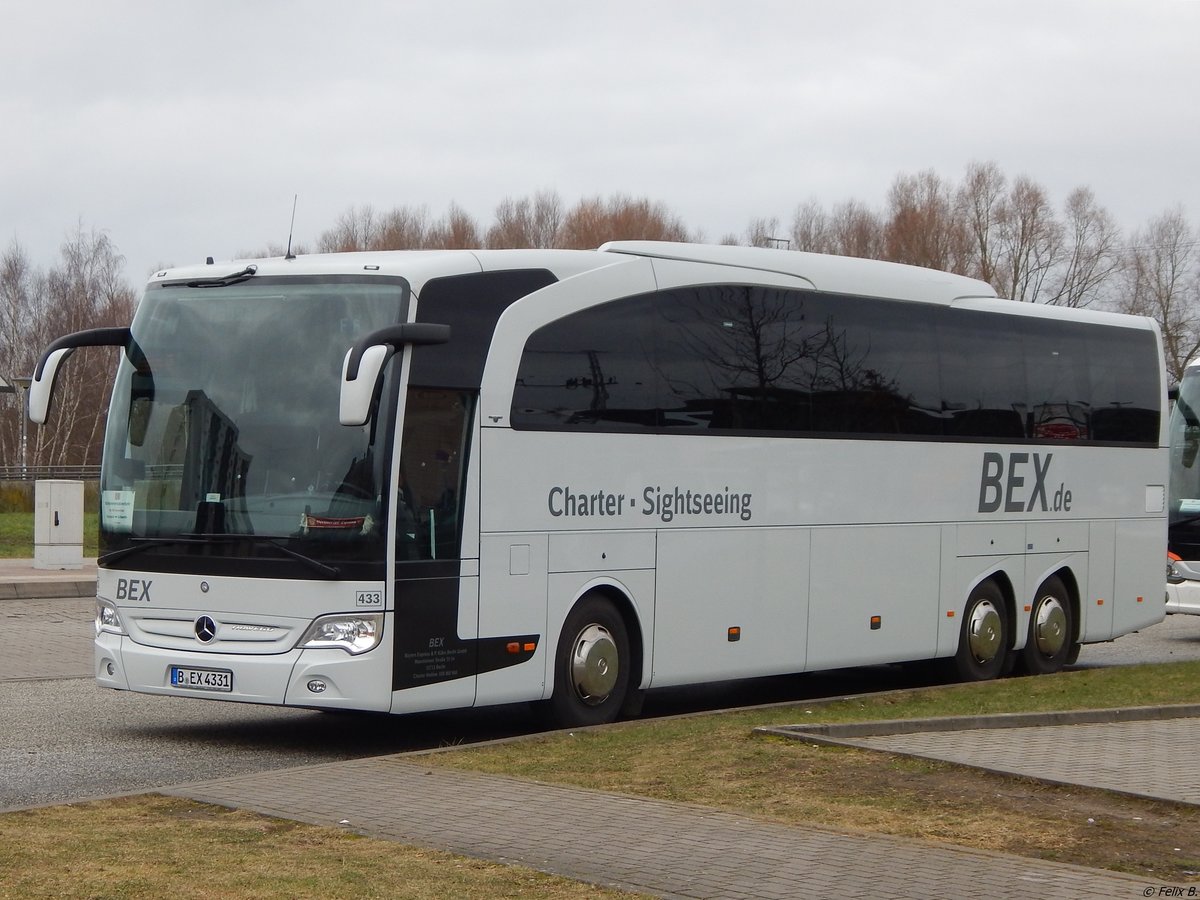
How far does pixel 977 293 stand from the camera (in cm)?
1697

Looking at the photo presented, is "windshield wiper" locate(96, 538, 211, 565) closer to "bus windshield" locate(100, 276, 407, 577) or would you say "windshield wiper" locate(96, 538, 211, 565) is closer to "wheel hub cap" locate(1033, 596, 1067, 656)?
"bus windshield" locate(100, 276, 407, 577)

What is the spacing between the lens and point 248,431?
11.4 meters

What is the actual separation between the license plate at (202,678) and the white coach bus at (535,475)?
0.02 meters

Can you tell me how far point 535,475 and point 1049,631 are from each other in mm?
7721

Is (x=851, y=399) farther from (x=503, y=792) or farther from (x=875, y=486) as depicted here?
(x=503, y=792)

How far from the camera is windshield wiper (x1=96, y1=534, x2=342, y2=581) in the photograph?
437 inches

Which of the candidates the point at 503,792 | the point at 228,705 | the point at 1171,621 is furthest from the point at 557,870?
the point at 1171,621

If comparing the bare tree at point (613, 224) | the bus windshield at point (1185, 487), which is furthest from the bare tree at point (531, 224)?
the bus windshield at point (1185, 487)

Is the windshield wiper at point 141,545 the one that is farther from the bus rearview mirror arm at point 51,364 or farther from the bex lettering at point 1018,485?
the bex lettering at point 1018,485

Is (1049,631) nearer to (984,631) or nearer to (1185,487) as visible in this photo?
(984,631)

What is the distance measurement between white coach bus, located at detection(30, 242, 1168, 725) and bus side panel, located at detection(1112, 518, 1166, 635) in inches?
111

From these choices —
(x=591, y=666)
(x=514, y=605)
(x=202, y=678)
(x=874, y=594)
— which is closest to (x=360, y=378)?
(x=514, y=605)

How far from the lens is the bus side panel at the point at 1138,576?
18656 millimetres

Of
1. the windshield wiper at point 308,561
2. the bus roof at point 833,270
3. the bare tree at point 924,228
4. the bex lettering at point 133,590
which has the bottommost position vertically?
the bex lettering at point 133,590
